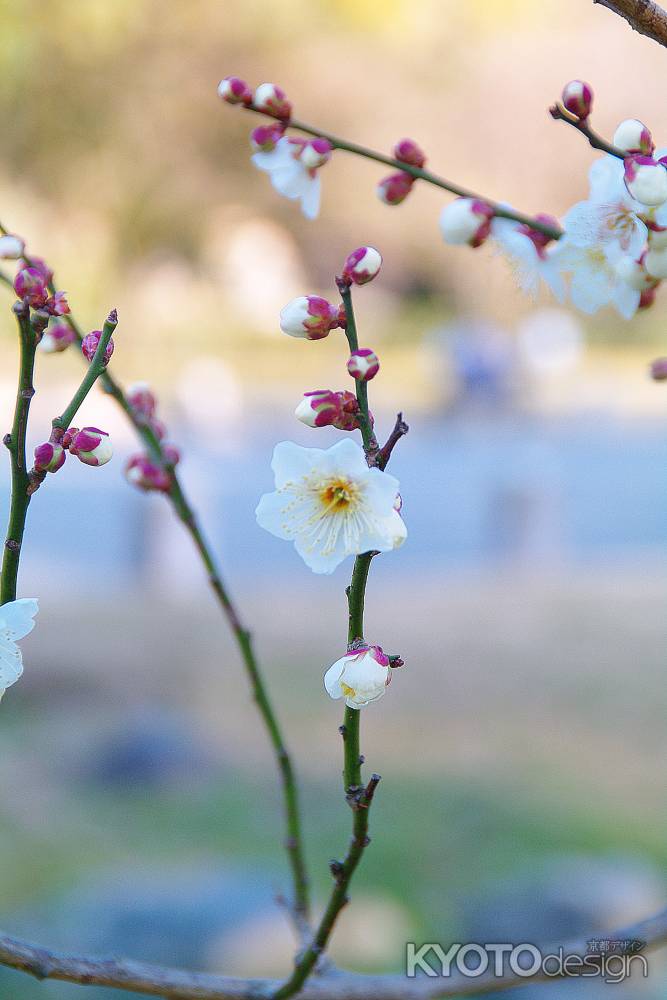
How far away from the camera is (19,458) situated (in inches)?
19.6

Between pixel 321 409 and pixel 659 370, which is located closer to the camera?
pixel 321 409

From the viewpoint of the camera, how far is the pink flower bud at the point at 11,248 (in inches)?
22.0

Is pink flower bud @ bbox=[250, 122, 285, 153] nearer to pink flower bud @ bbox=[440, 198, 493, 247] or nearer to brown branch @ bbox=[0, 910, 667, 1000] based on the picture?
pink flower bud @ bbox=[440, 198, 493, 247]

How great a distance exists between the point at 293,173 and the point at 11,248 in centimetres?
15

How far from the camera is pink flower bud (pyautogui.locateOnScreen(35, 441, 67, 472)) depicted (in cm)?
51

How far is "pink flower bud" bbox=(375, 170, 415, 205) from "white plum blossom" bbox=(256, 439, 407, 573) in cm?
20

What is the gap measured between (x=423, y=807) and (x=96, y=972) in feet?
8.98

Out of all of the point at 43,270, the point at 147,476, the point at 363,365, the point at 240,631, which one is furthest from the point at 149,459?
the point at 363,365

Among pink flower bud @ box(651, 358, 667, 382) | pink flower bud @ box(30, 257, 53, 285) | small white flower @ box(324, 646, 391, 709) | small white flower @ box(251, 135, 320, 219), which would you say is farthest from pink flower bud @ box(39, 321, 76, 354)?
pink flower bud @ box(651, 358, 667, 382)

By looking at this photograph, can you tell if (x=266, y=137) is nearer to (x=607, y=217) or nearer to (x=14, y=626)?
(x=607, y=217)

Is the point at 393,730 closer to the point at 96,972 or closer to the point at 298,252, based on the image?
the point at 96,972

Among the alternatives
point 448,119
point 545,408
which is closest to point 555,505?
point 545,408

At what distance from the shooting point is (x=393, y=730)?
151 inches

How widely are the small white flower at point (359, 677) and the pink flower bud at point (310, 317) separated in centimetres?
15
